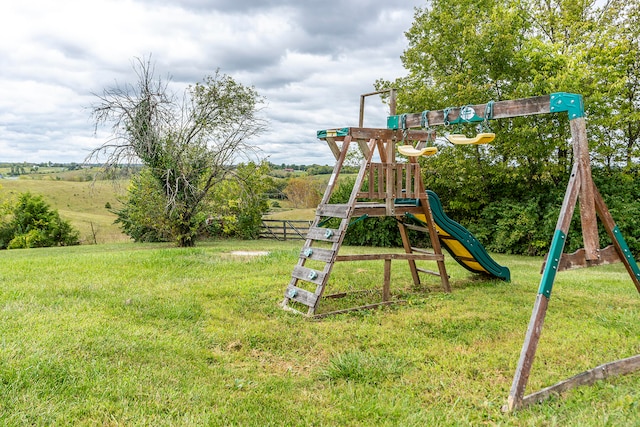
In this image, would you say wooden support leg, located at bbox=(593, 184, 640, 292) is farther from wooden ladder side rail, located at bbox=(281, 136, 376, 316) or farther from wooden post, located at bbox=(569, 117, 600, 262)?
wooden ladder side rail, located at bbox=(281, 136, 376, 316)

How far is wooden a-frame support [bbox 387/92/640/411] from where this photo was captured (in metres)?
3.94

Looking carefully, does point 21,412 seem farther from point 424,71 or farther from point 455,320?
point 424,71

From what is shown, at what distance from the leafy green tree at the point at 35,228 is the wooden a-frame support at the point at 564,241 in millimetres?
29848

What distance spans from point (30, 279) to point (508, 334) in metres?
8.12

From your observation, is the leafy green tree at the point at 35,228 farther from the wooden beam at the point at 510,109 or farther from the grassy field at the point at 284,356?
the wooden beam at the point at 510,109

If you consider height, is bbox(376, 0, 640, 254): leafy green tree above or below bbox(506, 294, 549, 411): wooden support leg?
above

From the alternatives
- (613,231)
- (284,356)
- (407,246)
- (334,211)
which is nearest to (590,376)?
(613,231)

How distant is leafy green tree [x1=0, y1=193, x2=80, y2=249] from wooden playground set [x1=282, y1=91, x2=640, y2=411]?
1005 inches

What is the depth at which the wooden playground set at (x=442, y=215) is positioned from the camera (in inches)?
167

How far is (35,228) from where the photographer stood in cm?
2892

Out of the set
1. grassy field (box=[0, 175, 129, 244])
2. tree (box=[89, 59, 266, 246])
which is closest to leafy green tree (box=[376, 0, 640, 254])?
tree (box=[89, 59, 266, 246])

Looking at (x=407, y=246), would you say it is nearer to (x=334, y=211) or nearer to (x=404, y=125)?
(x=334, y=211)

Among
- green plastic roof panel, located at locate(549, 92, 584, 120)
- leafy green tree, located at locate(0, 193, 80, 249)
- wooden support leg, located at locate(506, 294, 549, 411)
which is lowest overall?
→ leafy green tree, located at locate(0, 193, 80, 249)

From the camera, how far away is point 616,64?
17.0 m
